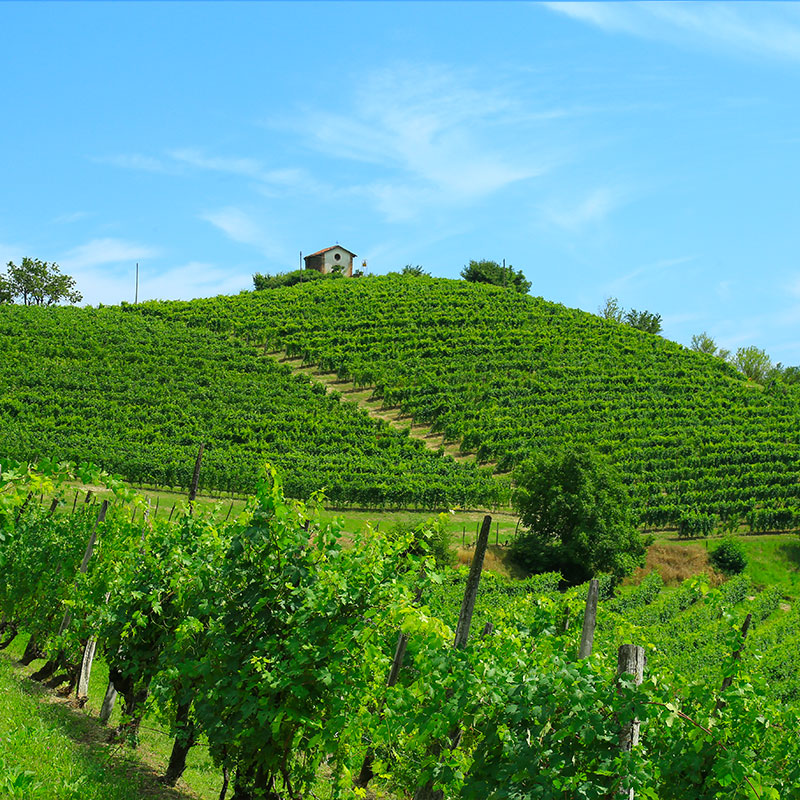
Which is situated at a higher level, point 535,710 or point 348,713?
point 535,710

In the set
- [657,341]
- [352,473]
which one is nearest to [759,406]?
[657,341]

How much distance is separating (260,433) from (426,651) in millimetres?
36843

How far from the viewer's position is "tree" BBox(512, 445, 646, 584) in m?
29.2

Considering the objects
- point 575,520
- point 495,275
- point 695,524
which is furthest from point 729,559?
point 495,275

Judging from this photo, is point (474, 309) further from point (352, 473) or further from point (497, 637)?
point (497, 637)

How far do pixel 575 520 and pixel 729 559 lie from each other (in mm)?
6471

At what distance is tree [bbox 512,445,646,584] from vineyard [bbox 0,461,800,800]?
830 inches

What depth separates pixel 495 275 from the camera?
259ft

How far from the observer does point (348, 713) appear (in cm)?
550

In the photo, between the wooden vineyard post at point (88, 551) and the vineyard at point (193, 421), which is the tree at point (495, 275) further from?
the wooden vineyard post at point (88, 551)

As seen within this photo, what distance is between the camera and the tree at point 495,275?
259 ft

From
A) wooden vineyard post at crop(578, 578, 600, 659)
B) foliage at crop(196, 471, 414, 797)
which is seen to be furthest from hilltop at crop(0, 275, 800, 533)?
wooden vineyard post at crop(578, 578, 600, 659)

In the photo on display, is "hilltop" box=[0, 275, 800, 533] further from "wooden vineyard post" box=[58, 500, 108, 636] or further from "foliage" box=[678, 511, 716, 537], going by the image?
"wooden vineyard post" box=[58, 500, 108, 636]

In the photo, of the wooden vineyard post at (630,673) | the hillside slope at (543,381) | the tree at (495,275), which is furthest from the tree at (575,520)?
the tree at (495,275)
